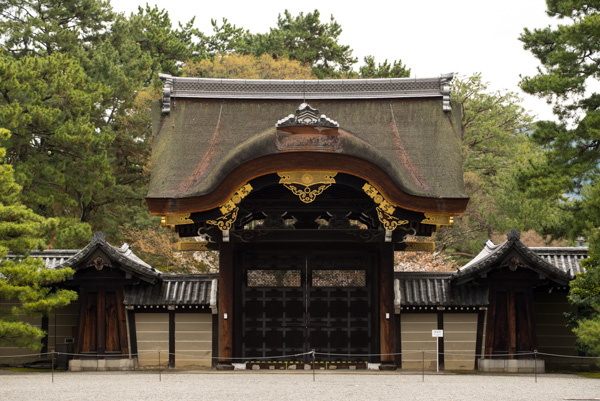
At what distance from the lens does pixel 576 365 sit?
17.3 meters

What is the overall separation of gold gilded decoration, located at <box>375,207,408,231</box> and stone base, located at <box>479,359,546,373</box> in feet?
12.2

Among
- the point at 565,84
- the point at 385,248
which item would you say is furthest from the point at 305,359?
the point at 565,84

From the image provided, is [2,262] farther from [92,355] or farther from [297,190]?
[297,190]

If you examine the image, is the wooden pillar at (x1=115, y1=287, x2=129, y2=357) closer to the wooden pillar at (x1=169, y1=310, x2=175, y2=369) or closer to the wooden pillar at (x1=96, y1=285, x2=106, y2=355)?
the wooden pillar at (x1=96, y1=285, x2=106, y2=355)

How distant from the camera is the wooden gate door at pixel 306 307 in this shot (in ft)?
53.7

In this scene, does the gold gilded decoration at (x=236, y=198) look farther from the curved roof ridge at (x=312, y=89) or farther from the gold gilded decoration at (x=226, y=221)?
the curved roof ridge at (x=312, y=89)

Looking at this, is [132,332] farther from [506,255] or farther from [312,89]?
[506,255]

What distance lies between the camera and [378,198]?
15.1m

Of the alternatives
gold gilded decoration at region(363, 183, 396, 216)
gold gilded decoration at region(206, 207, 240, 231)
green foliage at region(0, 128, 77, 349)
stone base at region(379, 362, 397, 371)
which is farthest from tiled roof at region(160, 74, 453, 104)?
stone base at region(379, 362, 397, 371)

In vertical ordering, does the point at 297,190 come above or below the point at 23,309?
above

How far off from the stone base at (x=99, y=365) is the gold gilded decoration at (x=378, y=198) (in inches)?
247

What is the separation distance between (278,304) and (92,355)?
404 cm

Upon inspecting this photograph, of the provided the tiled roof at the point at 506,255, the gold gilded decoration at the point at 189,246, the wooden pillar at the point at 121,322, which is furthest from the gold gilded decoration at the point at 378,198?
the wooden pillar at the point at 121,322

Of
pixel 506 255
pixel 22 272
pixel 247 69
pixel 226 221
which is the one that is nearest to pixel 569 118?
pixel 506 255
